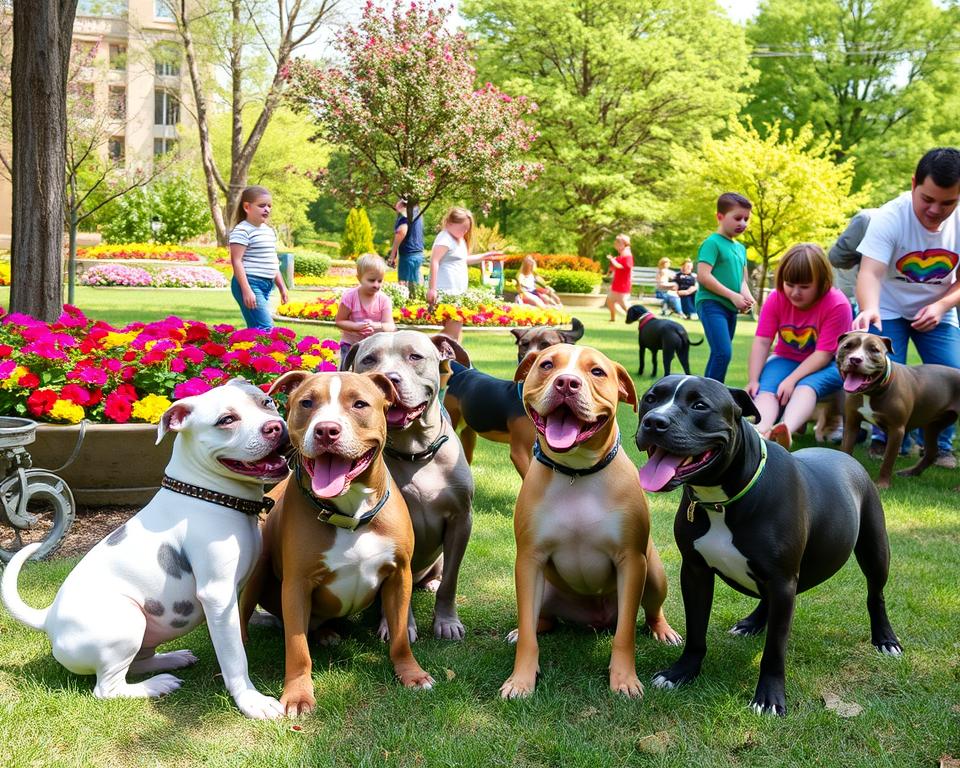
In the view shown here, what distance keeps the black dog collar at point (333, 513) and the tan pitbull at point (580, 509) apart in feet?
→ 2.14

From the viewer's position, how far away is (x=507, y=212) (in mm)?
45469

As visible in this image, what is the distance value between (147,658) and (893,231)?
5861 mm

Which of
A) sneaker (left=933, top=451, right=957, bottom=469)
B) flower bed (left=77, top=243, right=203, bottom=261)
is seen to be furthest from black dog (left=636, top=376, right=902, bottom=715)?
flower bed (left=77, top=243, right=203, bottom=261)

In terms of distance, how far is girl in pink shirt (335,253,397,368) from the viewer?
7.64 metres

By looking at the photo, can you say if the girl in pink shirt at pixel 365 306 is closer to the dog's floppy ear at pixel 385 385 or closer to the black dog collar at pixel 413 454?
the black dog collar at pixel 413 454

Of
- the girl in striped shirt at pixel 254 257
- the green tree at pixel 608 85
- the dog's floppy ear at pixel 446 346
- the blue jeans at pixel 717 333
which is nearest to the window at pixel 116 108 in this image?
the girl in striped shirt at pixel 254 257

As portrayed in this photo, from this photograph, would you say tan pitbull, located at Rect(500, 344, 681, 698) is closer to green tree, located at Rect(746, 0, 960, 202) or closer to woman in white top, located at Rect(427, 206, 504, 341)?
woman in white top, located at Rect(427, 206, 504, 341)

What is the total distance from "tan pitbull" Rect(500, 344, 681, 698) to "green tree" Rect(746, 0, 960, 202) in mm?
39476

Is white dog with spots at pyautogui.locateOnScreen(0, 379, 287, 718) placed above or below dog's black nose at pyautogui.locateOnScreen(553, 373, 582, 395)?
below

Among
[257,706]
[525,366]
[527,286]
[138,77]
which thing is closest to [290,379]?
[525,366]

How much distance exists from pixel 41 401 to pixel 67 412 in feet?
0.59

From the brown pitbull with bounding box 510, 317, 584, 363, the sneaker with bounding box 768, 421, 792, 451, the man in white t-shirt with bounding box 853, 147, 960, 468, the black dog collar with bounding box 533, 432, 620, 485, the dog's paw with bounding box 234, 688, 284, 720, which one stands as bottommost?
the dog's paw with bounding box 234, 688, 284, 720

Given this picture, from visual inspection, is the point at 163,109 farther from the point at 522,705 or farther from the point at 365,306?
the point at 522,705

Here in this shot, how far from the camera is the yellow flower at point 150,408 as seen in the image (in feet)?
17.2
